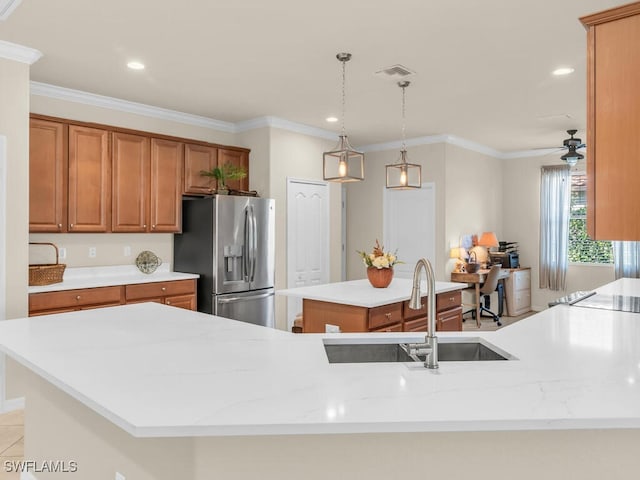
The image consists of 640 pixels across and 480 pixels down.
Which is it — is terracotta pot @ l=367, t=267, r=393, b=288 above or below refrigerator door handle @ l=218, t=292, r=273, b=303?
above

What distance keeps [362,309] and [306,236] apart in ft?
8.98

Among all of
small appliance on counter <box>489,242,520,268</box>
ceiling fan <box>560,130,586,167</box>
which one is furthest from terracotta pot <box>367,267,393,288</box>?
small appliance on counter <box>489,242,520,268</box>

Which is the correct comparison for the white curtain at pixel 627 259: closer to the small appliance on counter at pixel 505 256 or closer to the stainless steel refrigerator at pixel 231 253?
the small appliance on counter at pixel 505 256

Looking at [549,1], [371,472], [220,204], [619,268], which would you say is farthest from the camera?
[619,268]

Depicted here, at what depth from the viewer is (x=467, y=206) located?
6918mm

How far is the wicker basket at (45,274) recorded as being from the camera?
3.71 metres

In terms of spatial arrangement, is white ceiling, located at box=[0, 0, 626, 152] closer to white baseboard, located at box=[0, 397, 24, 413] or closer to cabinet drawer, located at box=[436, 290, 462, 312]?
cabinet drawer, located at box=[436, 290, 462, 312]

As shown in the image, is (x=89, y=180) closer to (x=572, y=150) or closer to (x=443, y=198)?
(x=443, y=198)

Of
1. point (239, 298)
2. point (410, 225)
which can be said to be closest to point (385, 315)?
point (239, 298)

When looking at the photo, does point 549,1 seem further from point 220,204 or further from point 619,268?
point 619,268

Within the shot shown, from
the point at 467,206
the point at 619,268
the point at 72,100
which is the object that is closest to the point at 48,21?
the point at 72,100

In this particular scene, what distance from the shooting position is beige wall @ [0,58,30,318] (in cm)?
331

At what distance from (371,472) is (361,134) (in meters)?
5.47

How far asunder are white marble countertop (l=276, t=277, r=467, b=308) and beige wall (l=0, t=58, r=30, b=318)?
6.28 ft
